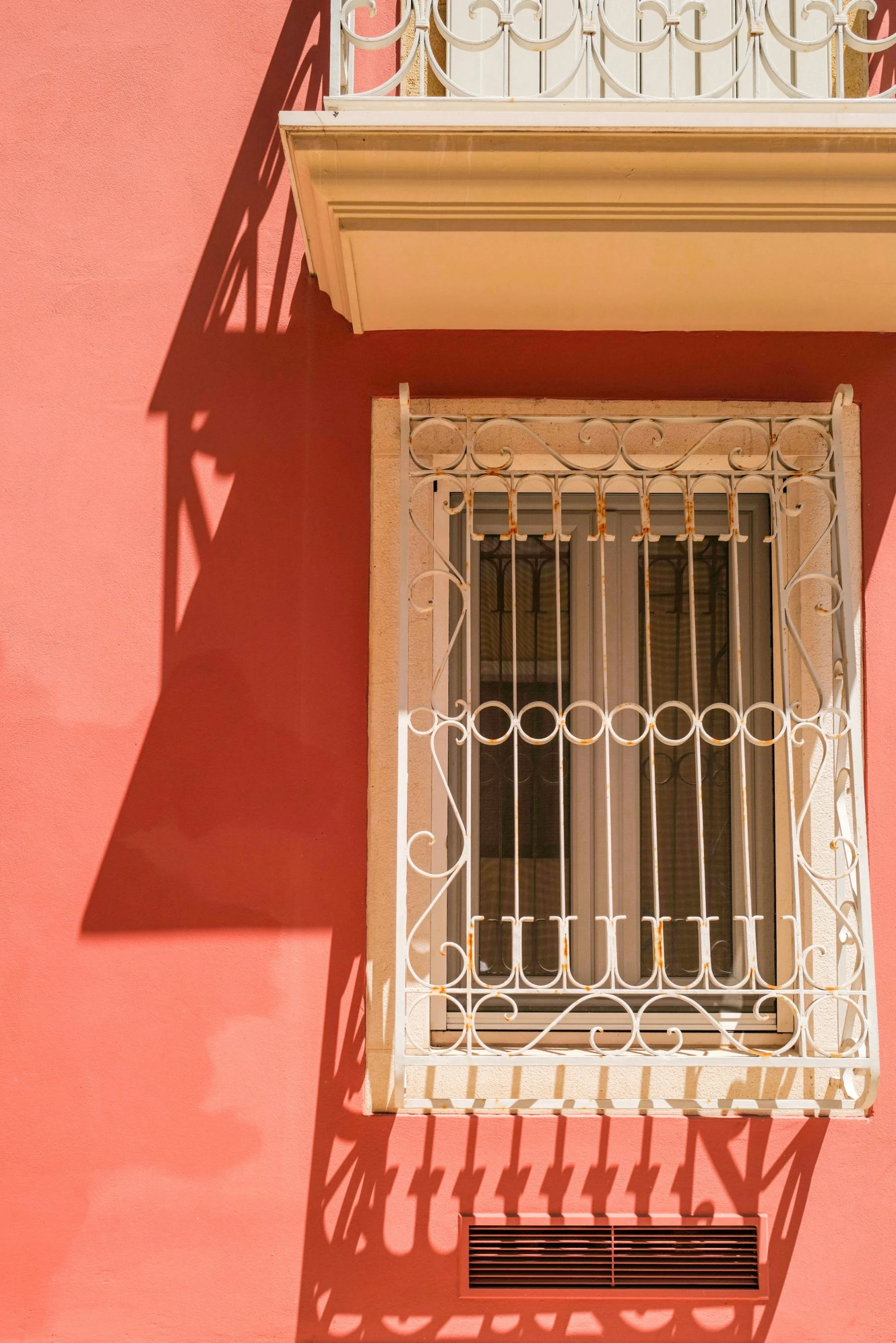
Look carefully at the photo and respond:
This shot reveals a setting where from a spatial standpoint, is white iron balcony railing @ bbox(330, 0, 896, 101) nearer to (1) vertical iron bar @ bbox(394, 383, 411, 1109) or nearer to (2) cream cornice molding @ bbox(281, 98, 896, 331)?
(2) cream cornice molding @ bbox(281, 98, 896, 331)

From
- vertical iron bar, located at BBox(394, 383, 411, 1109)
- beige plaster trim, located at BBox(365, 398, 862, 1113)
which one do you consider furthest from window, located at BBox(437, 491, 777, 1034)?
vertical iron bar, located at BBox(394, 383, 411, 1109)

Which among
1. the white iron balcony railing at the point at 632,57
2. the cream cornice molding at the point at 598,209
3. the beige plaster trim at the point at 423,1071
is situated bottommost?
the beige plaster trim at the point at 423,1071

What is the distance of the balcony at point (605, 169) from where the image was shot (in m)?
2.73

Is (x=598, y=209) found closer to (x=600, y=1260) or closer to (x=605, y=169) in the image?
(x=605, y=169)

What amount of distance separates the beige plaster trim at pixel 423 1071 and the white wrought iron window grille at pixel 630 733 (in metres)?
0.07

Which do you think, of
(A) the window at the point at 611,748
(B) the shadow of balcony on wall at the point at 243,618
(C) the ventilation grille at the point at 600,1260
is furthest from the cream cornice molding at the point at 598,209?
(C) the ventilation grille at the point at 600,1260

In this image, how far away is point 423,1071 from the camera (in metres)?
3.18

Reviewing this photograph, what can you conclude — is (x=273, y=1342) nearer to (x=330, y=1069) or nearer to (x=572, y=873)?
(x=330, y=1069)

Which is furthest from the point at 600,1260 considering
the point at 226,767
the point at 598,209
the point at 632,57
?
the point at 632,57

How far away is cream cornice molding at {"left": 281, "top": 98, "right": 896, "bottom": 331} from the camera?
107 inches

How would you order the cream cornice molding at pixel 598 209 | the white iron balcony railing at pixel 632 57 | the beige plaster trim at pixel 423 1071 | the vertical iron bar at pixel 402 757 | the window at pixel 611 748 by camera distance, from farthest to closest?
the window at pixel 611 748, the white iron balcony railing at pixel 632 57, the beige plaster trim at pixel 423 1071, the vertical iron bar at pixel 402 757, the cream cornice molding at pixel 598 209

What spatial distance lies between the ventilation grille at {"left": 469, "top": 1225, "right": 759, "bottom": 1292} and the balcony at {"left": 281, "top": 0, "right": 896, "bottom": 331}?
2.80m

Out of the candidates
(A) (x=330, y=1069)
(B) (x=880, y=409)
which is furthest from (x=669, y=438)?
(A) (x=330, y=1069)

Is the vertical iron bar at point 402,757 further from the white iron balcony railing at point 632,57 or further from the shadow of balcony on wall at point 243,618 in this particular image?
the white iron balcony railing at point 632,57
